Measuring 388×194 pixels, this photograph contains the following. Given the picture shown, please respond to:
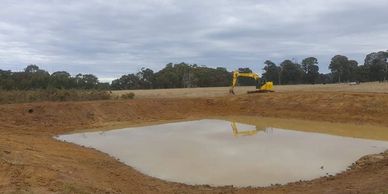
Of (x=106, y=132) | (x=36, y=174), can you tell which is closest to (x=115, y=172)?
(x=36, y=174)

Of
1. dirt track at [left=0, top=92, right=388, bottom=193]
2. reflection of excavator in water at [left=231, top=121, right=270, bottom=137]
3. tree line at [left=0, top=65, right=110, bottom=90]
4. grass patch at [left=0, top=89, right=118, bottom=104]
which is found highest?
tree line at [left=0, top=65, right=110, bottom=90]

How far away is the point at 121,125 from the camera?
28156mm

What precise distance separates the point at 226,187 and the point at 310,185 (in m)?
1.99

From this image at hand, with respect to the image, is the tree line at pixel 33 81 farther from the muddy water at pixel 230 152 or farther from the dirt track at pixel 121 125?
the muddy water at pixel 230 152

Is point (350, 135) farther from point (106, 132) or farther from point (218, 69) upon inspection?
point (218, 69)

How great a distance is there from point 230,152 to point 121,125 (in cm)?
1258

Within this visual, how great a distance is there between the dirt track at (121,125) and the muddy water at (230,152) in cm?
94

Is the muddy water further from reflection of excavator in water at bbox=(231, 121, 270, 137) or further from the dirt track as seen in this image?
the dirt track

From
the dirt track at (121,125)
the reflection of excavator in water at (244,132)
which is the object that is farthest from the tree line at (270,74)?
the reflection of excavator in water at (244,132)

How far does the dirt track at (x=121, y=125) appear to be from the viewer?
33.6 ft

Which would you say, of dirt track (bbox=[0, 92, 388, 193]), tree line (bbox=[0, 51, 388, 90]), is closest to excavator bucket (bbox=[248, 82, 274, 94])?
dirt track (bbox=[0, 92, 388, 193])

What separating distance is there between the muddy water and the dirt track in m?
0.94

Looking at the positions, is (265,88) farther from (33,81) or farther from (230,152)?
(33,81)

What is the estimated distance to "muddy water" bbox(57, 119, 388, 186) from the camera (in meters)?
13.1
